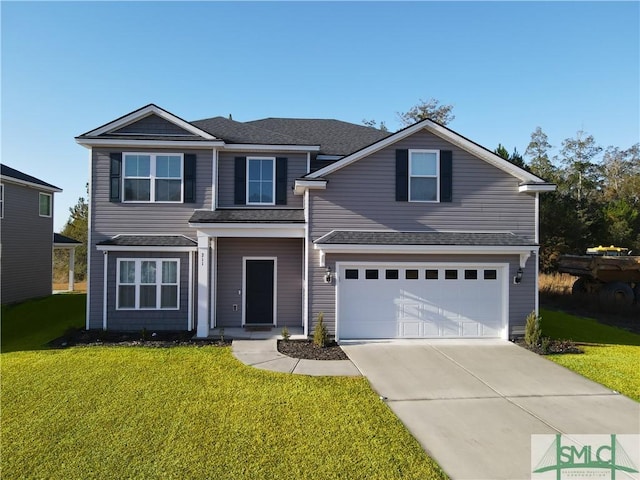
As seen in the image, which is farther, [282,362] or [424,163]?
[424,163]

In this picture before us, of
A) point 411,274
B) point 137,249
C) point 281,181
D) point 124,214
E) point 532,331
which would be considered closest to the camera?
point 532,331

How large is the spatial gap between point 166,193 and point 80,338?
485 centimetres

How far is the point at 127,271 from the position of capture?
11.7 metres

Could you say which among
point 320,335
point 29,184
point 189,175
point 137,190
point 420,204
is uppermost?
point 29,184

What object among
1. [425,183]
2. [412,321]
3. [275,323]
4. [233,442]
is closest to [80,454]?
[233,442]

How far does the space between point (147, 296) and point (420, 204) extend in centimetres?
871

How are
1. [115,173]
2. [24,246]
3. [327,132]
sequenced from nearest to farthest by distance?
A: [115,173] → [327,132] → [24,246]

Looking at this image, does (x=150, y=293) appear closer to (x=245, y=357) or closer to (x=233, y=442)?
(x=245, y=357)

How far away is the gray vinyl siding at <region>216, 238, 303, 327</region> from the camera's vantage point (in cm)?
1232

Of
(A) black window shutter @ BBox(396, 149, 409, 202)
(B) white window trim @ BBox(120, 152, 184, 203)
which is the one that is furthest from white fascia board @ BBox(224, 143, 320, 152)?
(A) black window shutter @ BBox(396, 149, 409, 202)

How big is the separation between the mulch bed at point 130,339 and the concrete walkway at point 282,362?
37.0 inches

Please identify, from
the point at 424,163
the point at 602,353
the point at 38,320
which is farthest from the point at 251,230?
the point at 602,353

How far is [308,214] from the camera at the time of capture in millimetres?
11031

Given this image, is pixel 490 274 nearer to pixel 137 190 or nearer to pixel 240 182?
pixel 240 182
